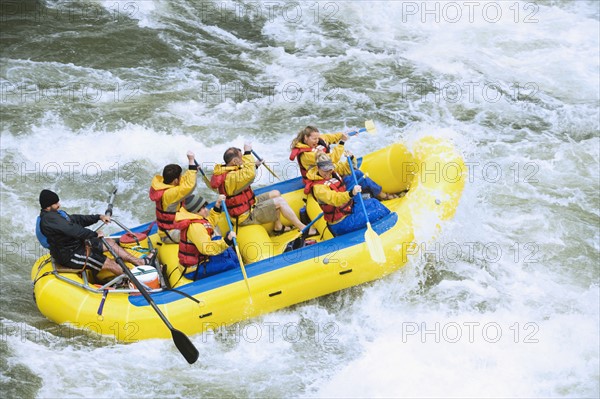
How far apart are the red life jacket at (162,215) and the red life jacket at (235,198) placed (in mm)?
499

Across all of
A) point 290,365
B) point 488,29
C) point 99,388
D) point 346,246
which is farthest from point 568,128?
point 99,388

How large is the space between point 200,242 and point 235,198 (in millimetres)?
735

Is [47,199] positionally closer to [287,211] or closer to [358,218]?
[287,211]

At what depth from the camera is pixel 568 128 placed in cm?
1027

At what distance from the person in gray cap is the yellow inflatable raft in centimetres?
12

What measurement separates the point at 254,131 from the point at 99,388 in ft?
15.5

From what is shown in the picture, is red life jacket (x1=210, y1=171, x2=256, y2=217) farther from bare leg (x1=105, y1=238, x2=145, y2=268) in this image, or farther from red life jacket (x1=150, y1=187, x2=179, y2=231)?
bare leg (x1=105, y1=238, x2=145, y2=268)

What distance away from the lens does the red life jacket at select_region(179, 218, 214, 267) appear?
6367 mm

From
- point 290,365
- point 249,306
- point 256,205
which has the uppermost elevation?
point 256,205

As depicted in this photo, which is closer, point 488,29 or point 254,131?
point 254,131

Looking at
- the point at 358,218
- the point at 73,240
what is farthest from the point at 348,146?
the point at 73,240

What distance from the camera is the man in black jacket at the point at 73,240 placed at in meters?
6.36

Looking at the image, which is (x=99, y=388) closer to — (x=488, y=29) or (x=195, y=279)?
(x=195, y=279)

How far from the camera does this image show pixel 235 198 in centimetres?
691
